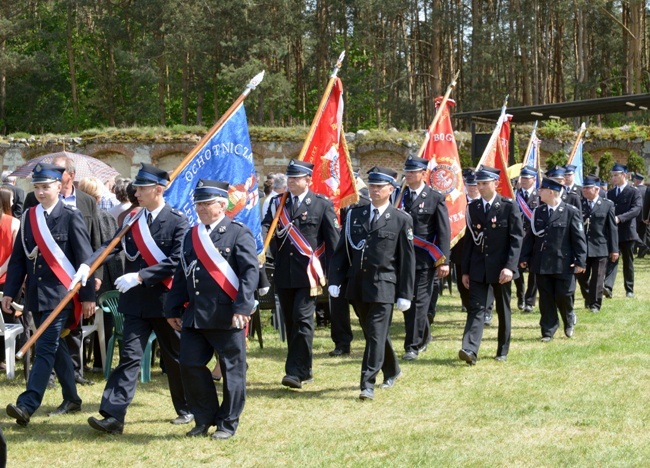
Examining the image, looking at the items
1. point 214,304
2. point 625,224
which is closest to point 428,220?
point 214,304

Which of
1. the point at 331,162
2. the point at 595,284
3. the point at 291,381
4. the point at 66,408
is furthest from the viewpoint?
the point at 595,284

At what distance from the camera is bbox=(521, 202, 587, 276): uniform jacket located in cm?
1069

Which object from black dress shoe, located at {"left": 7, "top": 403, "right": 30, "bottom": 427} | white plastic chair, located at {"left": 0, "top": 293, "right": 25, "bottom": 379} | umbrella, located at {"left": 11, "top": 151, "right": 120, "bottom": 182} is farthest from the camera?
umbrella, located at {"left": 11, "top": 151, "right": 120, "bottom": 182}

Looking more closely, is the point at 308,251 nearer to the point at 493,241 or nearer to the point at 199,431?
the point at 493,241

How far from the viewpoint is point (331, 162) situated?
386 inches

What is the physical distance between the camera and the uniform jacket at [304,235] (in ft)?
27.3

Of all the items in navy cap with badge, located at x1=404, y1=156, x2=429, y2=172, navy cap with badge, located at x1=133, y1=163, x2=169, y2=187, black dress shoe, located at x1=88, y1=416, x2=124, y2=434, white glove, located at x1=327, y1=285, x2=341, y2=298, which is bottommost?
black dress shoe, located at x1=88, y1=416, x2=124, y2=434

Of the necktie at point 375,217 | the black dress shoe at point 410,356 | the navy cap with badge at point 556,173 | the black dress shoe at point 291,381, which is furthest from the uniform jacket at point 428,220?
the navy cap with badge at point 556,173

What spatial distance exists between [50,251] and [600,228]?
347 inches

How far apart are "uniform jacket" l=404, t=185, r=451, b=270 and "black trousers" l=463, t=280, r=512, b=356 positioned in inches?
24.0

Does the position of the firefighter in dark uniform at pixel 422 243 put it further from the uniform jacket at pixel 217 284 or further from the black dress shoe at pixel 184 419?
the uniform jacket at pixel 217 284

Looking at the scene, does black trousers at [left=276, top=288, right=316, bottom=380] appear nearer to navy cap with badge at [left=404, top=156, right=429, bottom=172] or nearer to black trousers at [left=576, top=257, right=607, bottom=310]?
navy cap with badge at [left=404, top=156, right=429, bottom=172]

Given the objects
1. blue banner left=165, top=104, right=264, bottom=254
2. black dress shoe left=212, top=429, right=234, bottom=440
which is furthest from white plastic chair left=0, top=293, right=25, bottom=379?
black dress shoe left=212, top=429, right=234, bottom=440

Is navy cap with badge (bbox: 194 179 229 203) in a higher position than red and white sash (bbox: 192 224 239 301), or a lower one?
higher
